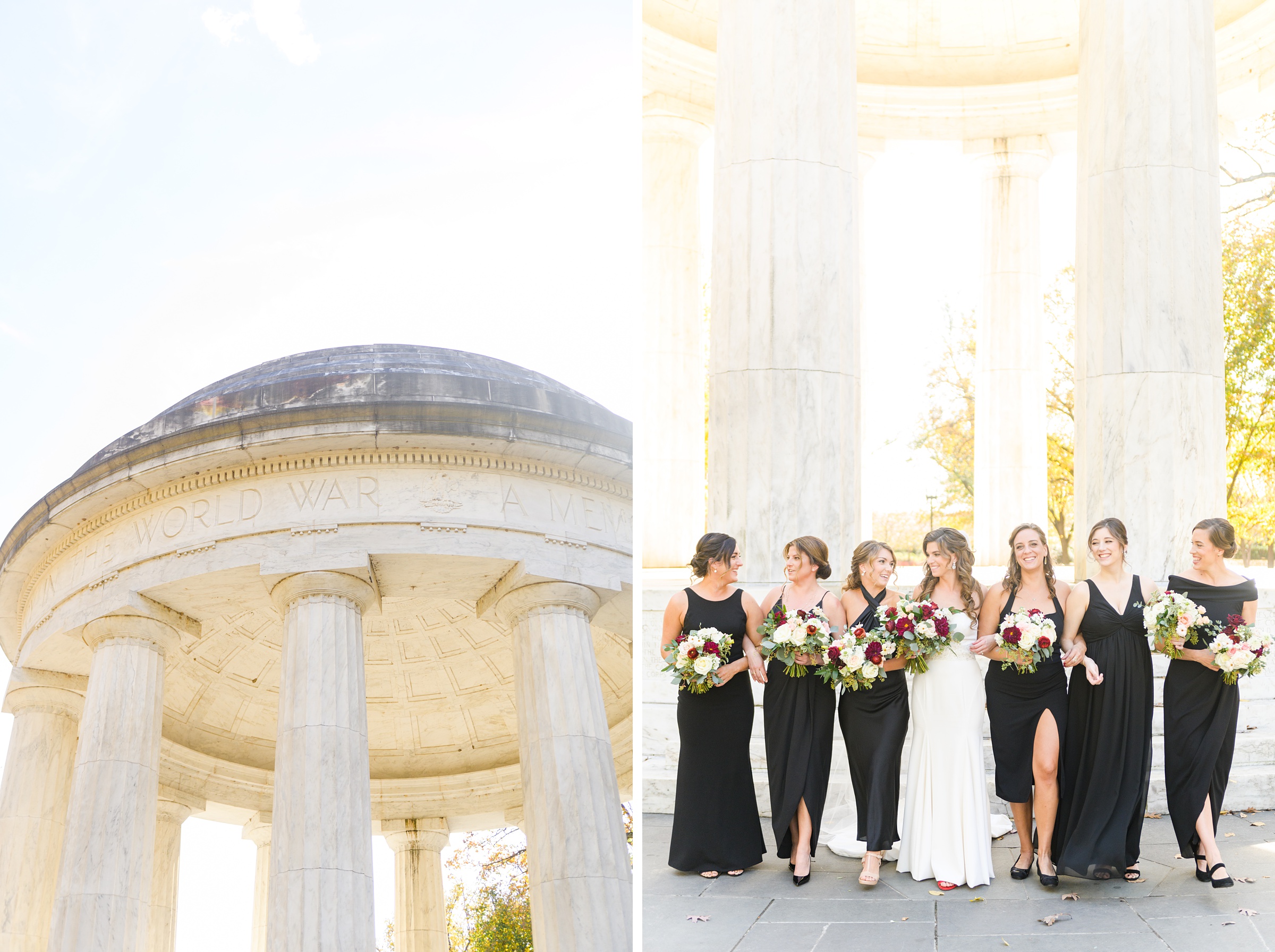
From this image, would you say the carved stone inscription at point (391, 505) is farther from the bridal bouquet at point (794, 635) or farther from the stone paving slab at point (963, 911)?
the stone paving slab at point (963, 911)

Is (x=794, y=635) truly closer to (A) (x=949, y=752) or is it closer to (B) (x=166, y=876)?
(A) (x=949, y=752)

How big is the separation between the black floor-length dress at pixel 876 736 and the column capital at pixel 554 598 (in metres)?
19.7

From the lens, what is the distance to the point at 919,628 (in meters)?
24.2

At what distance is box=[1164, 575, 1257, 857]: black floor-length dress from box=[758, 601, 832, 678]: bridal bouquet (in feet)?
25.4

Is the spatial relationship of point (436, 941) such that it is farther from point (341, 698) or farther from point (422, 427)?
point (422, 427)

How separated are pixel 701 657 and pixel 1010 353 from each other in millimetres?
43571

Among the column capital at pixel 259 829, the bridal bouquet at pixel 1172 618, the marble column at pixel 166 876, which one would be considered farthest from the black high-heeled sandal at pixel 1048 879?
the column capital at pixel 259 829

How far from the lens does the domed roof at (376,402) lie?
4347 centimetres

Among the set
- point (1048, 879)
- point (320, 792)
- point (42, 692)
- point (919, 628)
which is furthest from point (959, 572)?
point (42, 692)

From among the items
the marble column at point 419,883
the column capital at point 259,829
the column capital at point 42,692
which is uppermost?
the column capital at point 42,692

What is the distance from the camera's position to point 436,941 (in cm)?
7331

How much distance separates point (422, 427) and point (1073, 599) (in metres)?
26.9

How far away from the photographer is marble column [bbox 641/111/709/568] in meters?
58.0

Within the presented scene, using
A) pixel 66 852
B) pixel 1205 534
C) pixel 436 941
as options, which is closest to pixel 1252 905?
pixel 1205 534
